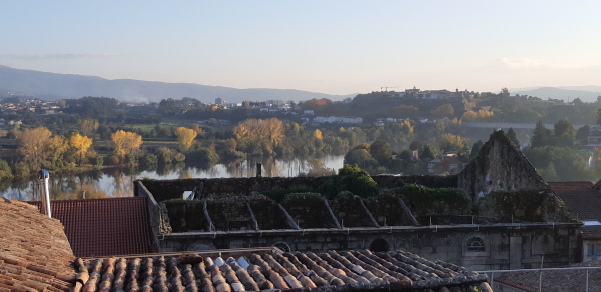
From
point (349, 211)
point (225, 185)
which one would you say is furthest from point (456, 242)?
point (225, 185)

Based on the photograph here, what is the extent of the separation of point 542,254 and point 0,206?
11632 millimetres

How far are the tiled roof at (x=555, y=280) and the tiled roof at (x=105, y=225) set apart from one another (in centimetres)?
716

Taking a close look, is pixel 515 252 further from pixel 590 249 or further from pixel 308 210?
pixel 308 210

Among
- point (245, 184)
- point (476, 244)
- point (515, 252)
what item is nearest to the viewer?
point (476, 244)

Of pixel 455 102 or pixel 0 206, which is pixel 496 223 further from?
pixel 455 102

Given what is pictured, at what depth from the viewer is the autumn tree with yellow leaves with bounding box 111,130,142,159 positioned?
73.5m

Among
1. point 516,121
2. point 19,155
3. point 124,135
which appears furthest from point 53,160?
point 516,121

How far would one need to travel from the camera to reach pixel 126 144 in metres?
77.4

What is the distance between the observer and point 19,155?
69312 mm

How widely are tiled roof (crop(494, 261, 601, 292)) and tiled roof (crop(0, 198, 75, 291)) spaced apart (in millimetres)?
7949

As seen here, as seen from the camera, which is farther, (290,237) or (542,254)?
(542,254)

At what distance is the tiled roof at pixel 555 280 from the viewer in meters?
12.4

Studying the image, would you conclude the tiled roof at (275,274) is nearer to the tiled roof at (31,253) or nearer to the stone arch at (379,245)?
the tiled roof at (31,253)

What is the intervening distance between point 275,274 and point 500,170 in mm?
14070
